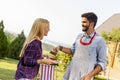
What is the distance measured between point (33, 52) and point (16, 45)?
16.0 meters

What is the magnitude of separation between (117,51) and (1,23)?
21.3 feet

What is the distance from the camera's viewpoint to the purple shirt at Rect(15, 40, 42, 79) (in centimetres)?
426

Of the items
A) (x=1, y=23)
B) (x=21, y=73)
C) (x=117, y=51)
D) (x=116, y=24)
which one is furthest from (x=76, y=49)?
(x=116, y=24)

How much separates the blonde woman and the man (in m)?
0.46

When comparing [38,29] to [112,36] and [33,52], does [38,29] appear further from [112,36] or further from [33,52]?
[112,36]

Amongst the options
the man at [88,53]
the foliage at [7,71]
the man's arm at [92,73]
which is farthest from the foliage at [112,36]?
the man's arm at [92,73]

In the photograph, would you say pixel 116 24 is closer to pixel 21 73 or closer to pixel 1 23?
pixel 1 23

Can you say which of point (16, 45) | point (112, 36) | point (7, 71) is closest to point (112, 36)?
point (112, 36)

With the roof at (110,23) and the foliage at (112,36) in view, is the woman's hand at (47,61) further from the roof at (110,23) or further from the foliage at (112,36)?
the roof at (110,23)

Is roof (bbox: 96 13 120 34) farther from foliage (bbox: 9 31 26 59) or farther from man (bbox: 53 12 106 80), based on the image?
man (bbox: 53 12 106 80)

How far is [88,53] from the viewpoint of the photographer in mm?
4590

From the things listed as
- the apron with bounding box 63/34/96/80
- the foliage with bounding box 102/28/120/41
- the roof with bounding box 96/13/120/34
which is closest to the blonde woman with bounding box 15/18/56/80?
the apron with bounding box 63/34/96/80

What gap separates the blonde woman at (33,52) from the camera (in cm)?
426

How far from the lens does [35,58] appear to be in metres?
4.27
